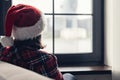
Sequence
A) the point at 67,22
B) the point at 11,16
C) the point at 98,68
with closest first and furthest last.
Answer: the point at 11,16, the point at 98,68, the point at 67,22

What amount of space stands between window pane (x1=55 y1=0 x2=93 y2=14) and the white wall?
0.14 metres

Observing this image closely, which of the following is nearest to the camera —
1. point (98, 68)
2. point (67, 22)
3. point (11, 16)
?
point (11, 16)

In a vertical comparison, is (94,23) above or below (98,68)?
above

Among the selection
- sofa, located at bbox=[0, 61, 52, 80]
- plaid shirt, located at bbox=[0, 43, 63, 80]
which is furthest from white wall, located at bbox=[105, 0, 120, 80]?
sofa, located at bbox=[0, 61, 52, 80]

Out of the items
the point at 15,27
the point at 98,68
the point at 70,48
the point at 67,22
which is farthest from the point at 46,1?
the point at 15,27

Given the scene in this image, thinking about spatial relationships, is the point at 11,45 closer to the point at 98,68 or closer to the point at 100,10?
the point at 98,68

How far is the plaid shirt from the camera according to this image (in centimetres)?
145

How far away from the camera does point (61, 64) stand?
86.7 inches

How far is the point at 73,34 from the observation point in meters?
2.26

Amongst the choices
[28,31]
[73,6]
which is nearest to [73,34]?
[73,6]

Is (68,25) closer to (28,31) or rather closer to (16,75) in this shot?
(28,31)

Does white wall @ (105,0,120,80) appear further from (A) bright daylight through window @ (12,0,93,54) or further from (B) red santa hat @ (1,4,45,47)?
(B) red santa hat @ (1,4,45,47)

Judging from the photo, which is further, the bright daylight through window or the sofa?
the bright daylight through window

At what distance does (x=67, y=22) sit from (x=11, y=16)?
0.83 metres
